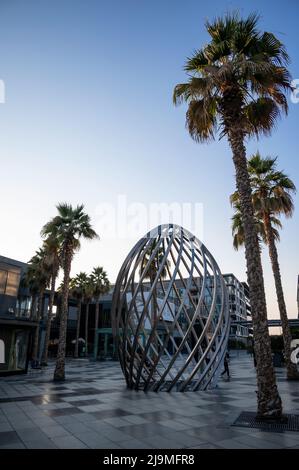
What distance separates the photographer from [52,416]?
8.48 meters

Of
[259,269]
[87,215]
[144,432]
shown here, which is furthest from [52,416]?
[87,215]

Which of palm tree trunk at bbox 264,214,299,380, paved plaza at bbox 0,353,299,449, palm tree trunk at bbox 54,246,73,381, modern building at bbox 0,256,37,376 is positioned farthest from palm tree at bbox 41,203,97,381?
palm tree trunk at bbox 264,214,299,380

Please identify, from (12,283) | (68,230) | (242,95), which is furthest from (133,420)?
(12,283)

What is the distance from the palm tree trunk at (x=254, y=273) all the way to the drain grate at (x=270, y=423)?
0.17m

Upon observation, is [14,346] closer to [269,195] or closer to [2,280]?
[2,280]

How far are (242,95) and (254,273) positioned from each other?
19.1ft

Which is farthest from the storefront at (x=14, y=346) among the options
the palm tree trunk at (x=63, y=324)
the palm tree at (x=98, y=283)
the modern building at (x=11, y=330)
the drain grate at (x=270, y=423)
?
the palm tree at (x=98, y=283)

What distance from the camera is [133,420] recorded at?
797 centimetres

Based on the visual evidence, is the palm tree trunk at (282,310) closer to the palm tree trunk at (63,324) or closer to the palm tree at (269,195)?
the palm tree at (269,195)

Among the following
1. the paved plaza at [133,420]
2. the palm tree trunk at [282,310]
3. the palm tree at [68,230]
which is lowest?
the paved plaza at [133,420]

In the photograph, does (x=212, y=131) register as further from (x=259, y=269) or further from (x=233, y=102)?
(x=259, y=269)

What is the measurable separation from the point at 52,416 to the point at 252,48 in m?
12.2

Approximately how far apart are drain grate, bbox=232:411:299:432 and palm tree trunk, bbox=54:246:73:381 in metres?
12.2

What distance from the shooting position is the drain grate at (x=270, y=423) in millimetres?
6977
